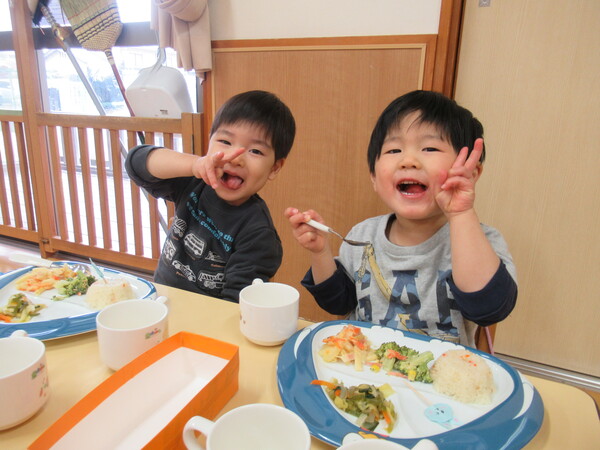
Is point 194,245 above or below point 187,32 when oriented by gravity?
below

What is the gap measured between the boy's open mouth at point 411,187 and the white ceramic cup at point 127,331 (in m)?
0.56

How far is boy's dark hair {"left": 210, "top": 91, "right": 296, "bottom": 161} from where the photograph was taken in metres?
1.07

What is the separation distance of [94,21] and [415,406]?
2.43 meters

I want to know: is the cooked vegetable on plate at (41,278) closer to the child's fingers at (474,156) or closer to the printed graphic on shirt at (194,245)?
the printed graphic on shirt at (194,245)

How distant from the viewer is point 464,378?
583 millimetres

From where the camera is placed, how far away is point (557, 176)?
1638 mm

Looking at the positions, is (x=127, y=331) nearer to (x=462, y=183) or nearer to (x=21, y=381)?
(x=21, y=381)

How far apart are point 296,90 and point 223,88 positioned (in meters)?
0.41

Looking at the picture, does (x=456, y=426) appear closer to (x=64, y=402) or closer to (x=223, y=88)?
(x=64, y=402)

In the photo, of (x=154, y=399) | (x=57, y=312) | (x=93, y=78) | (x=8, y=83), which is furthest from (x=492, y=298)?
(x=8, y=83)

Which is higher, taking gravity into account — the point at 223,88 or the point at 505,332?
the point at 223,88

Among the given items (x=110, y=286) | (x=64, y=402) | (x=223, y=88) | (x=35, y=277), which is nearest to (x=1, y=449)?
(x=64, y=402)

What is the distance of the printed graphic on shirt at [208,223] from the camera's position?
1.12m

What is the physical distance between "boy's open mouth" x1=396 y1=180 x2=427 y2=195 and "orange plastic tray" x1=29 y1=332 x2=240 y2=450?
0.54 meters
